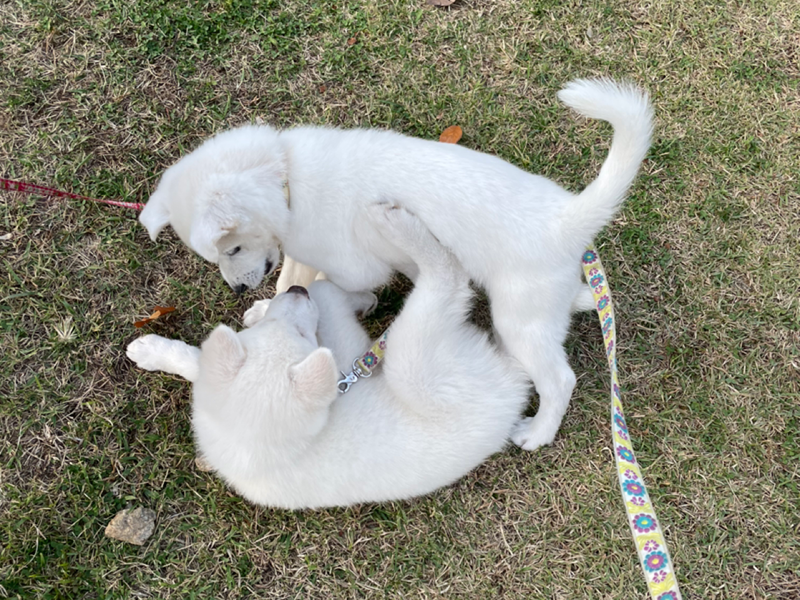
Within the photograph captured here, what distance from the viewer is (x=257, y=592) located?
2.70 meters

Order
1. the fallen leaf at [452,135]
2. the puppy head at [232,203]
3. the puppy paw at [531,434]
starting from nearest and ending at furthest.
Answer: the puppy head at [232,203], the puppy paw at [531,434], the fallen leaf at [452,135]

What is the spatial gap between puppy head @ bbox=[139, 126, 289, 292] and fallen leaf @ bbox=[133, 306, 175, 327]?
64 centimetres

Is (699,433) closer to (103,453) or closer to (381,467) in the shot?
(381,467)

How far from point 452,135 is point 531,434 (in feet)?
5.48

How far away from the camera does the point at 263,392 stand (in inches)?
78.6

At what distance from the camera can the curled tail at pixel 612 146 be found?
6.39 ft

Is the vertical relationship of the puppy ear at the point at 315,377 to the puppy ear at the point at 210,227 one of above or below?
below

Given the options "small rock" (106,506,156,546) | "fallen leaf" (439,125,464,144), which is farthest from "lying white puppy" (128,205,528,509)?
"fallen leaf" (439,125,464,144)

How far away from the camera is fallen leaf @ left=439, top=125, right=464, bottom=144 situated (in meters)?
3.08

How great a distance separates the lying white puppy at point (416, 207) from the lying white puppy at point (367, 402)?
0.13 metres

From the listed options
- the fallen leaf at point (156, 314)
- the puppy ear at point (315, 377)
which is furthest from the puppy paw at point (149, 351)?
the puppy ear at point (315, 377)

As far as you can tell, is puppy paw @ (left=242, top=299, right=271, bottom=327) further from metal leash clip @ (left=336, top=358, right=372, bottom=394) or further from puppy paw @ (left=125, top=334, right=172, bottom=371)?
metal leash clip @ (left=336, top=358, right=372, bottom=394)

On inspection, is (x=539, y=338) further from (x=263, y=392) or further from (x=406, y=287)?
(x=263, y=392)

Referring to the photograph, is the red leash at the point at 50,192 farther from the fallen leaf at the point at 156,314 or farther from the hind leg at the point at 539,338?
the hind leg at the point at 539,338
